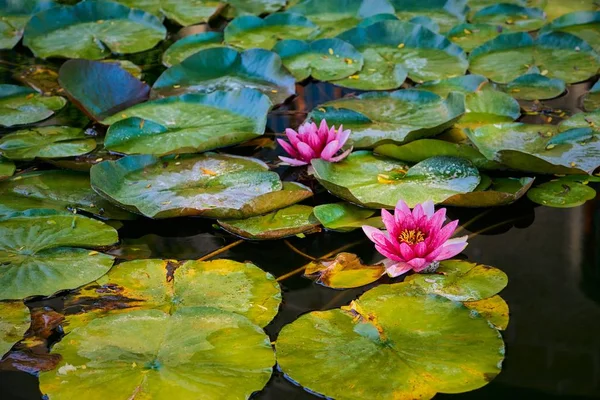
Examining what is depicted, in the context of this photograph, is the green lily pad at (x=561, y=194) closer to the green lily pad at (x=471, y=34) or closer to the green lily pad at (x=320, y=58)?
the green lily pad at (x=320, y=58)

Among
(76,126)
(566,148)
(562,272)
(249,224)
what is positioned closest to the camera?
(562,272)

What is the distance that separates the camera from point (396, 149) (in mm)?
2223

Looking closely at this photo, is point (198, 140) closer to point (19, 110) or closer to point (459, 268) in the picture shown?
point (19, 110)

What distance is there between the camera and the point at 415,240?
174cm

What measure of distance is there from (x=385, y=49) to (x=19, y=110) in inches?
59.4

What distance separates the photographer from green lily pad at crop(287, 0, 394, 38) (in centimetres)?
338

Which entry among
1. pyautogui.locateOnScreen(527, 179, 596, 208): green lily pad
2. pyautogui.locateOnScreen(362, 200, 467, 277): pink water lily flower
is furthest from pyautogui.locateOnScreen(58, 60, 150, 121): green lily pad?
pyautogui.locateOnScreen(527, 179, 596, 208): green lily pad

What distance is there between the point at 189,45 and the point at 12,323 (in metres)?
1.90

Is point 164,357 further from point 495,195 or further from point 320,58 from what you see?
point 320,58

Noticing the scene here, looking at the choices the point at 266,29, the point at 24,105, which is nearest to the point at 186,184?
the point at 24,105

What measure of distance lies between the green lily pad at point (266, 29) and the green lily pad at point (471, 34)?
0.64 metres

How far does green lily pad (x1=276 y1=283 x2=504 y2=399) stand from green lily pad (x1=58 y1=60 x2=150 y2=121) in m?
1.36

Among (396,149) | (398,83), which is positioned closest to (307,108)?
(398,83)

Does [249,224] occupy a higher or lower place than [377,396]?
lower
